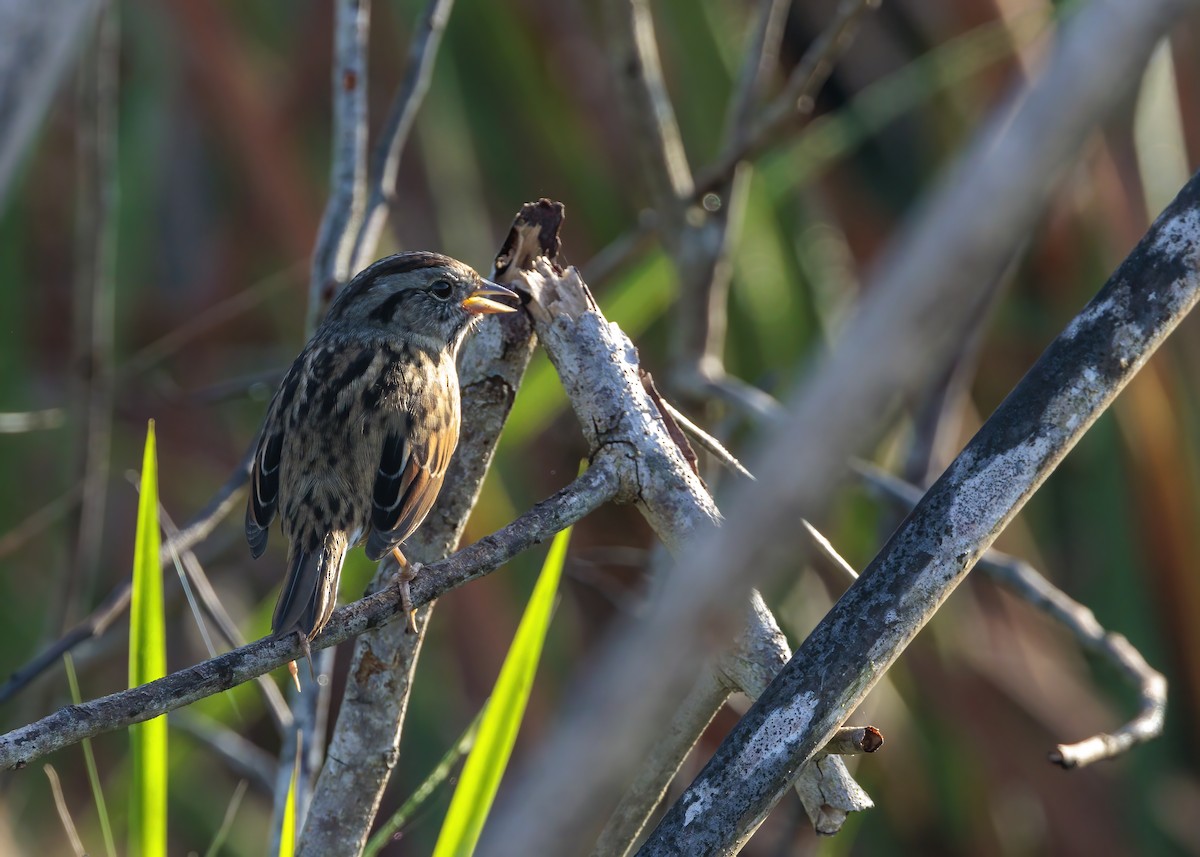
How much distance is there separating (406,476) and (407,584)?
0.83 meters

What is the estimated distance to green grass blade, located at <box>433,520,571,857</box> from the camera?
1740 millimetres

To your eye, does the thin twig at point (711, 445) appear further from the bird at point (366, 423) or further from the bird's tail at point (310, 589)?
the bird's tail at point (310, 589)

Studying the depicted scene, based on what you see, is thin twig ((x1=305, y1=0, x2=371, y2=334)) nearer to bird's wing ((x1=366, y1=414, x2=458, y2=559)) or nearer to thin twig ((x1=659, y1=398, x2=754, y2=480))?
bird's wing ((x1=366, y1=414, x2=458, y2=559))

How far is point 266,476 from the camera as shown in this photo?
2.60 metres

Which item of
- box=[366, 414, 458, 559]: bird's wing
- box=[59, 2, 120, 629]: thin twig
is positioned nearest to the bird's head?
box=[366, 414, 458, 559]: bird's wing

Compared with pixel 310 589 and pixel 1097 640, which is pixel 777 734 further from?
pixel 1097 640

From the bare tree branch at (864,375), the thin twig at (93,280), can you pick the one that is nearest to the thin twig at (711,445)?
the bare tree branch at (864,375)

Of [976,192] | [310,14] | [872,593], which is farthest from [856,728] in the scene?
[310,14]

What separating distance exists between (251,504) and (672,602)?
2037mm

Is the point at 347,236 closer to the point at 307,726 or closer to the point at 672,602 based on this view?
the point at 307,726

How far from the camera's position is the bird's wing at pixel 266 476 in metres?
2.54

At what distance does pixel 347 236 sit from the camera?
263cm

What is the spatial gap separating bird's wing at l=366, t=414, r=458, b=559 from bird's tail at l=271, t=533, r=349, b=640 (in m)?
0.09

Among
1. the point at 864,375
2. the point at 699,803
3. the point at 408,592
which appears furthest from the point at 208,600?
the point at 864,375
